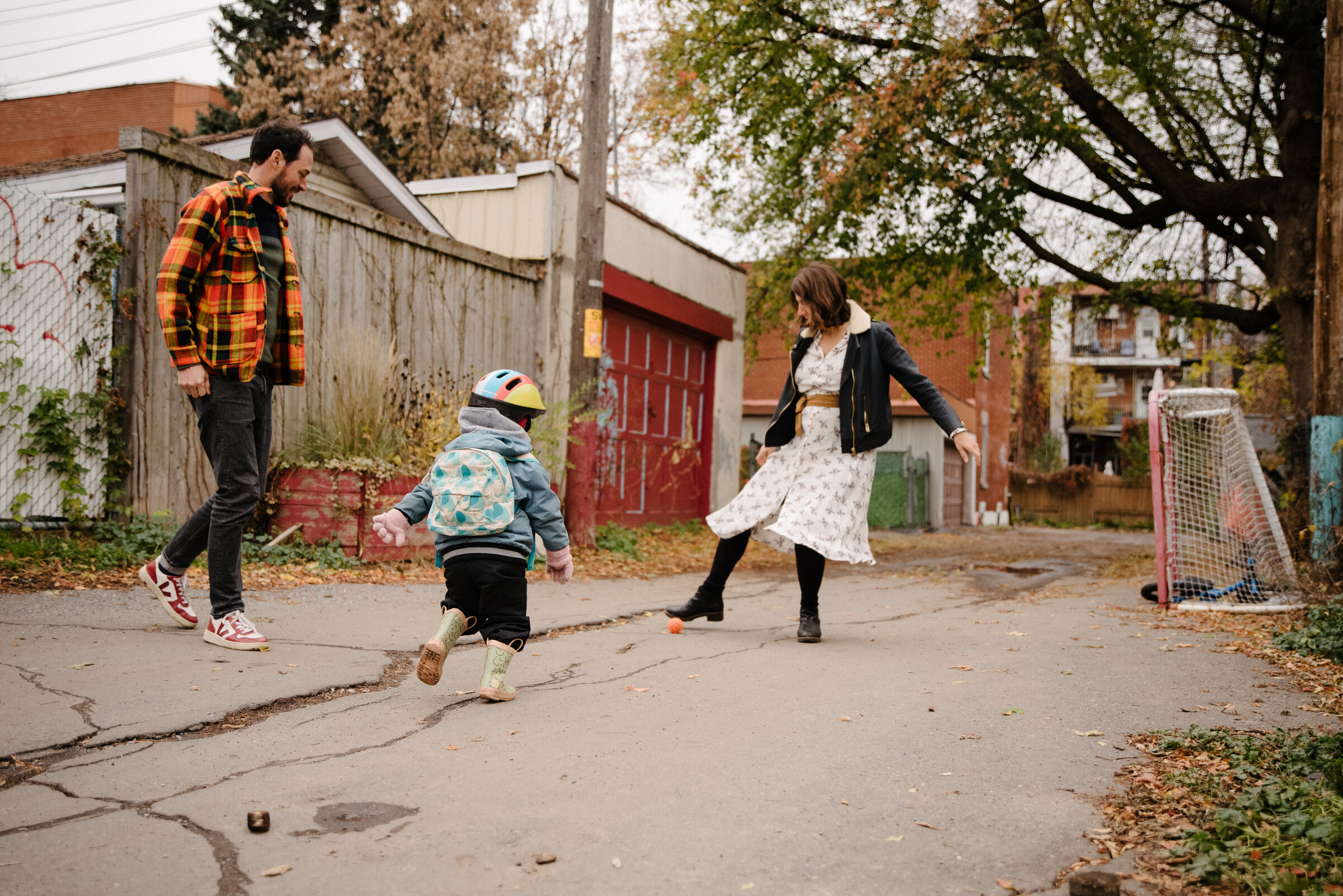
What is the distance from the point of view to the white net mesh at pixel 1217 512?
6.39 meters

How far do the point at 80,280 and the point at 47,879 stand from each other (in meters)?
5.27

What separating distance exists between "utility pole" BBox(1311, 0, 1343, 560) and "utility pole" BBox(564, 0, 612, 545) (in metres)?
5.44

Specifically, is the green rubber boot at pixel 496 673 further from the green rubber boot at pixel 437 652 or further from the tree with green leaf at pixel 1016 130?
the tree with green leaf at pixel 1016 130

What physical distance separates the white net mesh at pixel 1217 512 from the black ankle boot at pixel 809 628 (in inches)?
112

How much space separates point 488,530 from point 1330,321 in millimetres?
6314

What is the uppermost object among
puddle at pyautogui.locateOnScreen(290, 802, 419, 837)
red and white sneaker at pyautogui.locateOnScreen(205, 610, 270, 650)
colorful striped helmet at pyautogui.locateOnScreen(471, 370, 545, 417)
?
colorful striped helmet at pyautogui.locateOnScreen(471, 370, 545, 417)

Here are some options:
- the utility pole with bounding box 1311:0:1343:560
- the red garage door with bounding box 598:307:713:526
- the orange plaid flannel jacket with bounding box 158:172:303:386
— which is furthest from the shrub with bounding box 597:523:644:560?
the orange plaid flannel jacket with bounding box 158:172:303:386

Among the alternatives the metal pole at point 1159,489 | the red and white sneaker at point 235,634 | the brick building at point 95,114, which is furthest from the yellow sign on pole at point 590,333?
Answer: the brick building at point 95,114

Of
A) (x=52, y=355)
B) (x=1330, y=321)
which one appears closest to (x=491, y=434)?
(x=52, y=355)

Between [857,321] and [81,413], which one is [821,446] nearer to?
[857,321]

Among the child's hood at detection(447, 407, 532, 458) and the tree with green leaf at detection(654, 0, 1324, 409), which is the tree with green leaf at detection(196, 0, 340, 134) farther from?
the child's hood at detection(447, 407, 532, 458)

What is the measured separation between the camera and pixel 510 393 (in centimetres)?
369

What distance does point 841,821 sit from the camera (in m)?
2.35

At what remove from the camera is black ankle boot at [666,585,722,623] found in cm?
525
